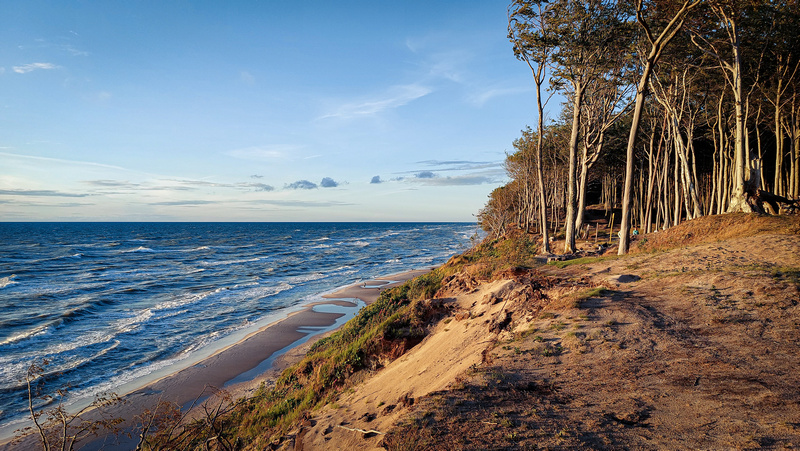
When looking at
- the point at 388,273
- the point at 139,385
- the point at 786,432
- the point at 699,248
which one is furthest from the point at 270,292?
the point at 786,432

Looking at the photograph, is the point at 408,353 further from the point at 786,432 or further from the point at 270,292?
the point at 270,292

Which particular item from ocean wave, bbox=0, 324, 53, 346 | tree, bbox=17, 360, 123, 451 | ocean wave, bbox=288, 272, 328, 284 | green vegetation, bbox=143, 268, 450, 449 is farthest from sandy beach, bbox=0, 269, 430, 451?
ocean wave, bbox=288, 272, 328, 284

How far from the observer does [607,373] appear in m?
A: 6.25

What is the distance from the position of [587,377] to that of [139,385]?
47.2ft

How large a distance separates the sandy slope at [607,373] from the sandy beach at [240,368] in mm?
5221

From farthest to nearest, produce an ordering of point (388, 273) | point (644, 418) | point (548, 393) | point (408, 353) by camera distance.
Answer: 1. point (388, 273)
2. point (408, 353)
3. point (548, 393)
4. point (644, 418)

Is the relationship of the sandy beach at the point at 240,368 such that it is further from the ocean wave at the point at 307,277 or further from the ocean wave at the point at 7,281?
the ocean wave at the point at 7,281

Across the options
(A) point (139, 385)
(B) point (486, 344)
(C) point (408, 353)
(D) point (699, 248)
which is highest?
(D) point (699, 248)

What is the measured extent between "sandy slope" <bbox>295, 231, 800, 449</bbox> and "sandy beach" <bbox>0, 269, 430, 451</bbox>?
5.22 metres

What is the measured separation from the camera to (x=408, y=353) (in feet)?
34.7

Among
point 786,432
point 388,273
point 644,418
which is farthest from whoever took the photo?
point 388,273

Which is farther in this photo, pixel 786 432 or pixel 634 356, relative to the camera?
pixel 634 356

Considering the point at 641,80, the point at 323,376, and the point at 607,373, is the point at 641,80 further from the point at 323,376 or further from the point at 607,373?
the point at 323,376

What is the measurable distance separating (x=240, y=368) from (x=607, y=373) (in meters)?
13.4
